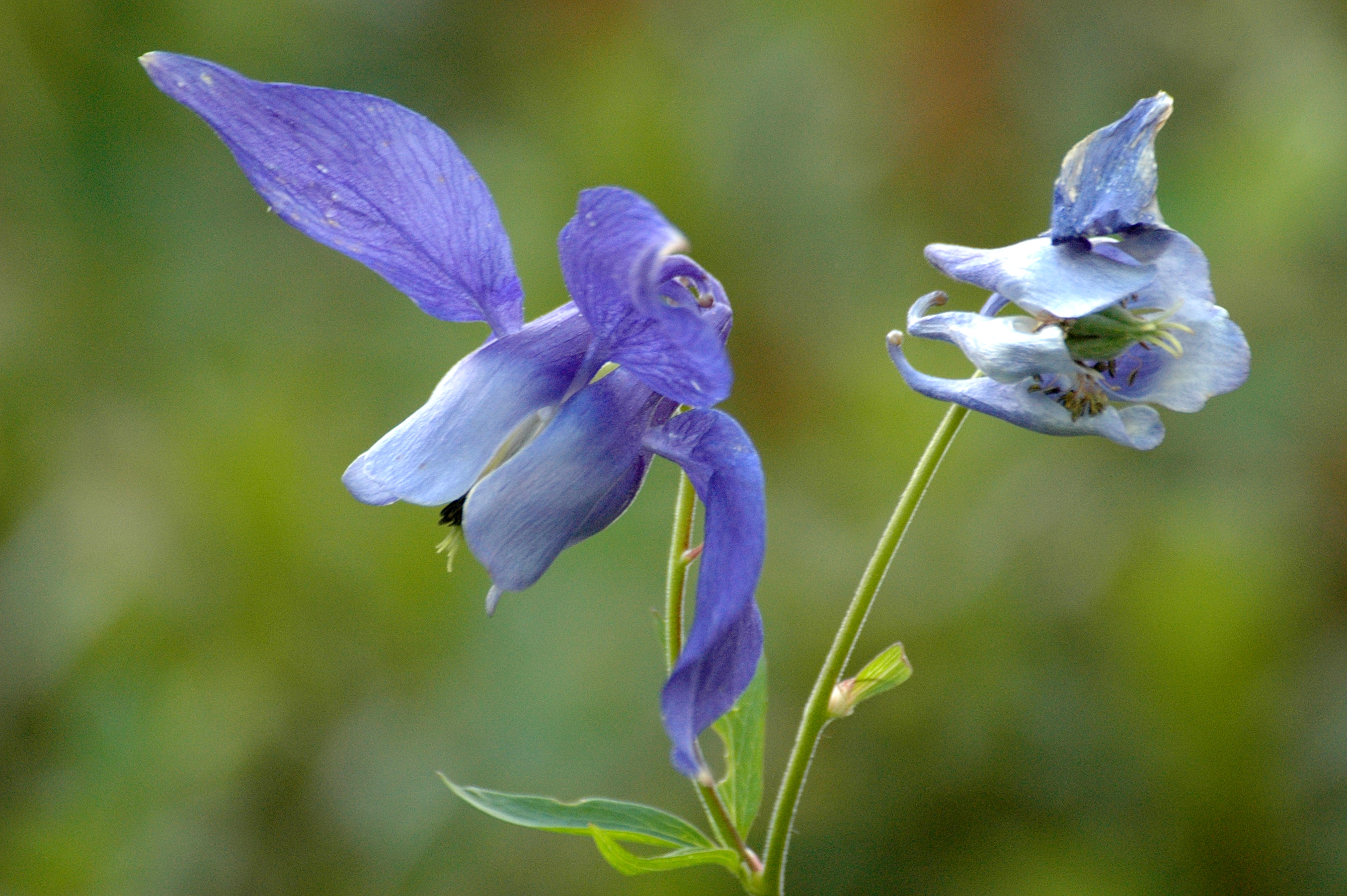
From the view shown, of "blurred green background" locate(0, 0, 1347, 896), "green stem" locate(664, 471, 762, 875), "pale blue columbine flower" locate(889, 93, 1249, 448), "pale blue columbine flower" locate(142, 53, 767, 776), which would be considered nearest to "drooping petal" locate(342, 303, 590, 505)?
"pale blue columbine flower" locate(142, 53, 767, 776)

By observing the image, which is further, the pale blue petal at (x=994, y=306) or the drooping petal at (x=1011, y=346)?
the pale blue petal at (x=994, y=306)

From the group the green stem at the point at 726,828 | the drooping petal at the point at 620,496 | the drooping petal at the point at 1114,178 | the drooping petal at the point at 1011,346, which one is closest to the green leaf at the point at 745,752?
the green stem at the point at 726,828

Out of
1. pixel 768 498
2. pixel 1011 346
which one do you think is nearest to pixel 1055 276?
pixel 1011 346

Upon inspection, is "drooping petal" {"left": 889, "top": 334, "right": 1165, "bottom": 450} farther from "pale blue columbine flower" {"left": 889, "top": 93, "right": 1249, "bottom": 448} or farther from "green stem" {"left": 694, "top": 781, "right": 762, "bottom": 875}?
"green stem" {"left": 694, "top": 781, "right": 762, "bottom": 875}

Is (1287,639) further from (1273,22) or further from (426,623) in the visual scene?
(1273,22)

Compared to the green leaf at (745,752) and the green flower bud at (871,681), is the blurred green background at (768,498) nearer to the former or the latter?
the green leaf at (745,752)

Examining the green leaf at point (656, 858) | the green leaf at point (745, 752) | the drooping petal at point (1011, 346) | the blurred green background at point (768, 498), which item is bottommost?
the blurred green background at point (768, 498)

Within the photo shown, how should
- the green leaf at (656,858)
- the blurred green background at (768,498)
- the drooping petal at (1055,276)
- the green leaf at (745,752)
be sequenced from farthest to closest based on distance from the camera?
1. the blurred green background at (768,498)
2. the green leaf at (745,752)
3. the green leaf at (656,858)
4. the drooping petal at (1055,276)

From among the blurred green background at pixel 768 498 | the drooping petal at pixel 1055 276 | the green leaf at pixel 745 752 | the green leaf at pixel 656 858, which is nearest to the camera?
the drooping petal at pixel 1055 276
